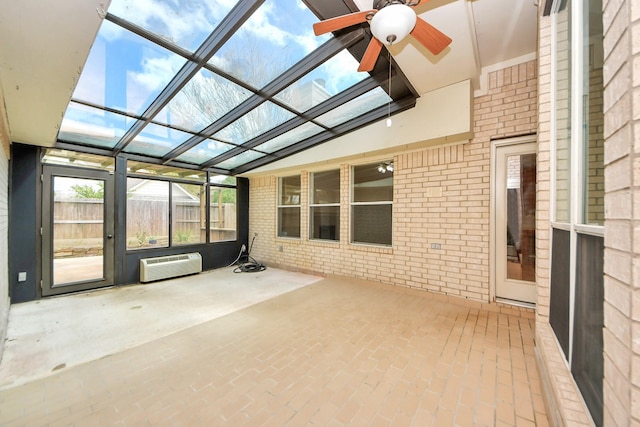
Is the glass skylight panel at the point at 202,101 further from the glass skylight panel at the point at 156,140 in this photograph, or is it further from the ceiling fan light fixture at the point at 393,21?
the ceiling fan light fixture at the point at 393,21

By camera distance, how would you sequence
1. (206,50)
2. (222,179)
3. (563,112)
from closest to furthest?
(563,112) < (206,50) < (222,179)

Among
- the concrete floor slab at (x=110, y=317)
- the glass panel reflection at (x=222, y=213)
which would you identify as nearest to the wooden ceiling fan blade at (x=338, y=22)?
the concrete floor slab at (x=110, y=317)

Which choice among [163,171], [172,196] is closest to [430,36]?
[163,171]

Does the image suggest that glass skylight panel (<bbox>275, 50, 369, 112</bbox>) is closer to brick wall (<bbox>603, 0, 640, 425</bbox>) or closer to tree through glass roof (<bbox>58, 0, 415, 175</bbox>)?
tree through glass roof (<bbox>58, 0, 415, 175</bbox>)

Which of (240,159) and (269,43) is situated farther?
(240,159)

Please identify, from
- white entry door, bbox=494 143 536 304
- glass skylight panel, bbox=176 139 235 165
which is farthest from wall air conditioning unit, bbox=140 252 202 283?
white entry door, bbox=494 143 536 304

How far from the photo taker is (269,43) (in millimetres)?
2387

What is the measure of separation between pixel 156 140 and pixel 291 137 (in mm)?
2363

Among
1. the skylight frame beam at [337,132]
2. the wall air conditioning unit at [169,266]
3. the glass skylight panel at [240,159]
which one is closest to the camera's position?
the skylight frame beam at [337,132]

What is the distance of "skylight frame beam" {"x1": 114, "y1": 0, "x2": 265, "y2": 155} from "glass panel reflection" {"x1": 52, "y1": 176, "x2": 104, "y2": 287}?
2350 millimetres

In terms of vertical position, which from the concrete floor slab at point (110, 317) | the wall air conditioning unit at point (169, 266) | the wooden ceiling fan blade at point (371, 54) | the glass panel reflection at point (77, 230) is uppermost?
the wooden ceiling fan blade at point (371, 54)

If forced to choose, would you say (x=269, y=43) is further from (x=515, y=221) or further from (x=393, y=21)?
(x=515, y=221)

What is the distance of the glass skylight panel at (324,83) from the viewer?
2748 mm

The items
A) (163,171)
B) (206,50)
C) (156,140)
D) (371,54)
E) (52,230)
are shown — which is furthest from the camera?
(163,171)
